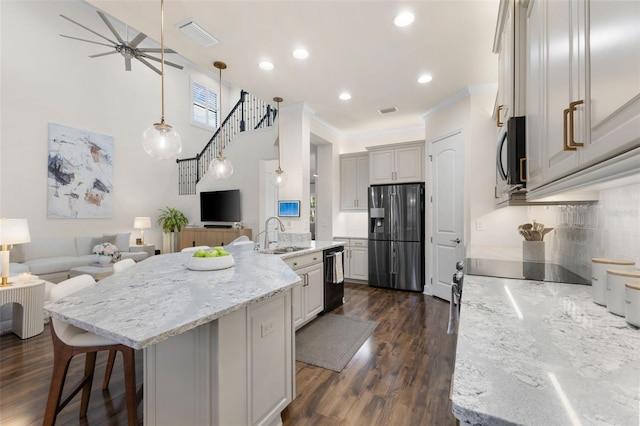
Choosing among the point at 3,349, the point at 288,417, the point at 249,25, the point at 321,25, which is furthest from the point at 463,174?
the point at 3,349

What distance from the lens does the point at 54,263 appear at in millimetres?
4637

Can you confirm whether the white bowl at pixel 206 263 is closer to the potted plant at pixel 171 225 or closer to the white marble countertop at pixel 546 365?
the white marble countertop at pixel 546 365

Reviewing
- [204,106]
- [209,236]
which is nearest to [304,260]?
[209,236]

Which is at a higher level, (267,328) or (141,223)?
(141,223)

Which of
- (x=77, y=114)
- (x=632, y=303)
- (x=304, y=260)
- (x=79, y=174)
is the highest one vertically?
(x=77, y=114)

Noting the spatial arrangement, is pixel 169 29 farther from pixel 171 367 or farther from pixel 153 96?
pixel 153 96

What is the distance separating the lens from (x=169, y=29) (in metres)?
2.54

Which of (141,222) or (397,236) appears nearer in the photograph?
(397,236)

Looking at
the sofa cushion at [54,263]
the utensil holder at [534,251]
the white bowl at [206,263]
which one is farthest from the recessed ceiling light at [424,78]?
the sofa cushion at [54,263]

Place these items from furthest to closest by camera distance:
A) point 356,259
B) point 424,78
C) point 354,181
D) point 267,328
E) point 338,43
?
point 354,181 < point 356,259 < point 424,78 < point 338,43 < point 267,328

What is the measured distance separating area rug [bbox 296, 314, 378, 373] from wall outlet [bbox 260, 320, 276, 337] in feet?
3.49

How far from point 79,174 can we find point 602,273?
787 cm

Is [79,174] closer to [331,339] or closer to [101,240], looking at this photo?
[101,240]

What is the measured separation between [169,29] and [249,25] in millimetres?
774
